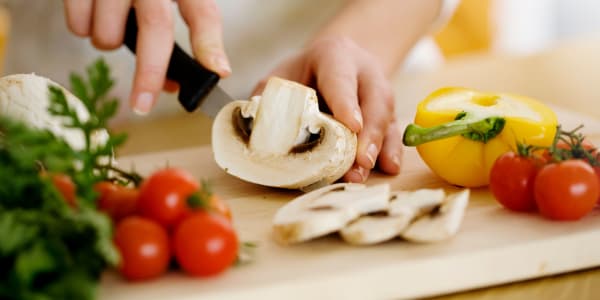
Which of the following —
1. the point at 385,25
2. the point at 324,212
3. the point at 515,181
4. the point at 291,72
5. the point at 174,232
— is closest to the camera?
the point at 174,232

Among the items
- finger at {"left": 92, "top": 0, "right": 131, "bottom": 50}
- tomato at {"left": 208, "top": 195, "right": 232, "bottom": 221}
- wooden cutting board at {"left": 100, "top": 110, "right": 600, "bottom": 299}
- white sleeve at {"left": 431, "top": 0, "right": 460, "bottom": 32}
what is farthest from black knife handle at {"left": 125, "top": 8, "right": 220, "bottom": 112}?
white sleeve at {"left": 431, "top": 0, "right": 460, "bottom": 32}

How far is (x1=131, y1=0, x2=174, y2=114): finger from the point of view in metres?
1.66

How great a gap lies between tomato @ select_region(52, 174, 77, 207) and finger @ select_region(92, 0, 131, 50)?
623 millimetres

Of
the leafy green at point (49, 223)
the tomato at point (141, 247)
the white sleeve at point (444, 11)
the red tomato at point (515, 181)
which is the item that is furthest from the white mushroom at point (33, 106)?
the white sleeve at point (444, 11)

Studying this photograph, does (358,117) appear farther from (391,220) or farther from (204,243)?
(204,243)

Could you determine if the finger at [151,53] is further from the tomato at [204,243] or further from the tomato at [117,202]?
the tomato at [204,243]

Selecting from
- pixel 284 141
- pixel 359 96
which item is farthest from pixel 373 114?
pixel 284 141

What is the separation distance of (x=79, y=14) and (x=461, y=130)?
85cm

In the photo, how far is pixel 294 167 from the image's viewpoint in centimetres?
160

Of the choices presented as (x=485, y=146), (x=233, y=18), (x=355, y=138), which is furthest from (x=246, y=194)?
(x=233, y=18)

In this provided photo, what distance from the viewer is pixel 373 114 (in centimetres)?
173

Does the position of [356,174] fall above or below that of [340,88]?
below

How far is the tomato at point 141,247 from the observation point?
3.71 ft

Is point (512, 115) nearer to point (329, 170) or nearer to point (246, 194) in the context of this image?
point (329, 170)
